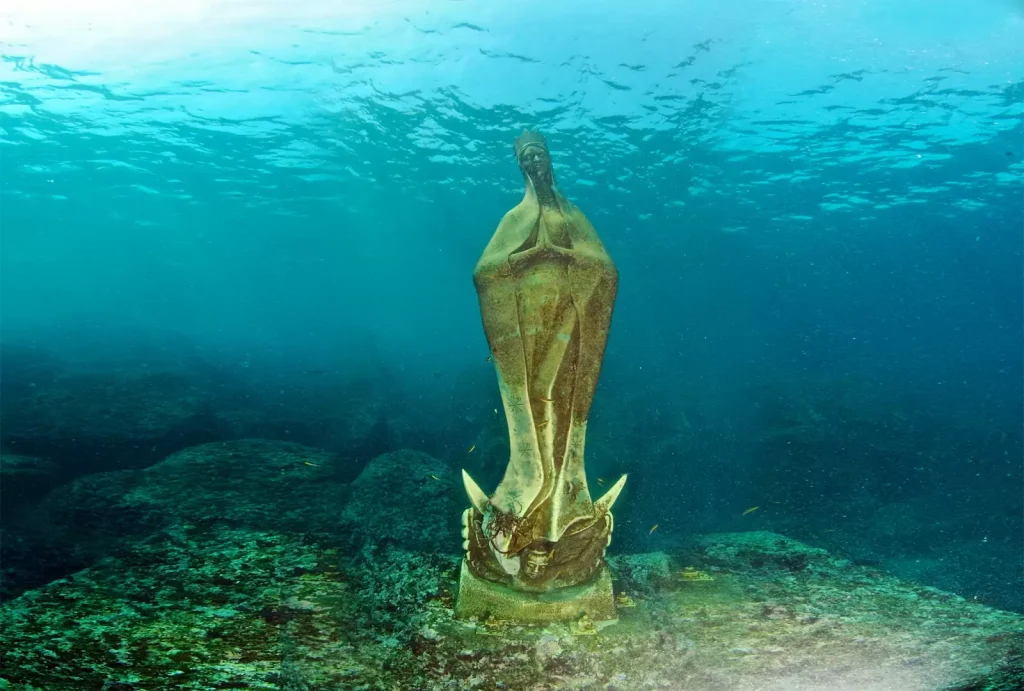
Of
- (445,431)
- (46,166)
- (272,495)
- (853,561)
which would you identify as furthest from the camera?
(46,166)

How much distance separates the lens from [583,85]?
16953 millimetres

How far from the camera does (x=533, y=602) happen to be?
12.0ft

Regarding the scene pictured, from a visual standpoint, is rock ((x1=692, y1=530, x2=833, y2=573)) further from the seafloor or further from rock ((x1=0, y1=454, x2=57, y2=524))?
rock ((x1=0, y1=454, x2=57, y2=524))

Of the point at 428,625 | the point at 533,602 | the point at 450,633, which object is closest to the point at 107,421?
the point at 428,625

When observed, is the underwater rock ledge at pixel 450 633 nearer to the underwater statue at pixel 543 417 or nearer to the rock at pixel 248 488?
the underwater statue at pixel 543 417

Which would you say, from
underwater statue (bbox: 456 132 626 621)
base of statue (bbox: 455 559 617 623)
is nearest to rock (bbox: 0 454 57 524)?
base of statue (bbox: 455 559 617 623)

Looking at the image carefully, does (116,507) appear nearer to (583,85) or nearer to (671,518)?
(671,518)

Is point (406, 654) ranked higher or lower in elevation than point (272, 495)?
higher

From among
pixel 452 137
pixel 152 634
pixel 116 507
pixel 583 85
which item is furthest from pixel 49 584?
pixel 452 137

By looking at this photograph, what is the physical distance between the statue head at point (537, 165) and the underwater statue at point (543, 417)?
9.9 inches

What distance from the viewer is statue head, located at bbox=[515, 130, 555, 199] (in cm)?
396

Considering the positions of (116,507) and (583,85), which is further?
(583,85)

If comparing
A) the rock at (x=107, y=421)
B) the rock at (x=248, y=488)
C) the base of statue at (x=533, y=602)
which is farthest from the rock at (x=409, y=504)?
the rock at (x=107, y=421)

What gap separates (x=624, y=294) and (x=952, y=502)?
42610 millimetres
